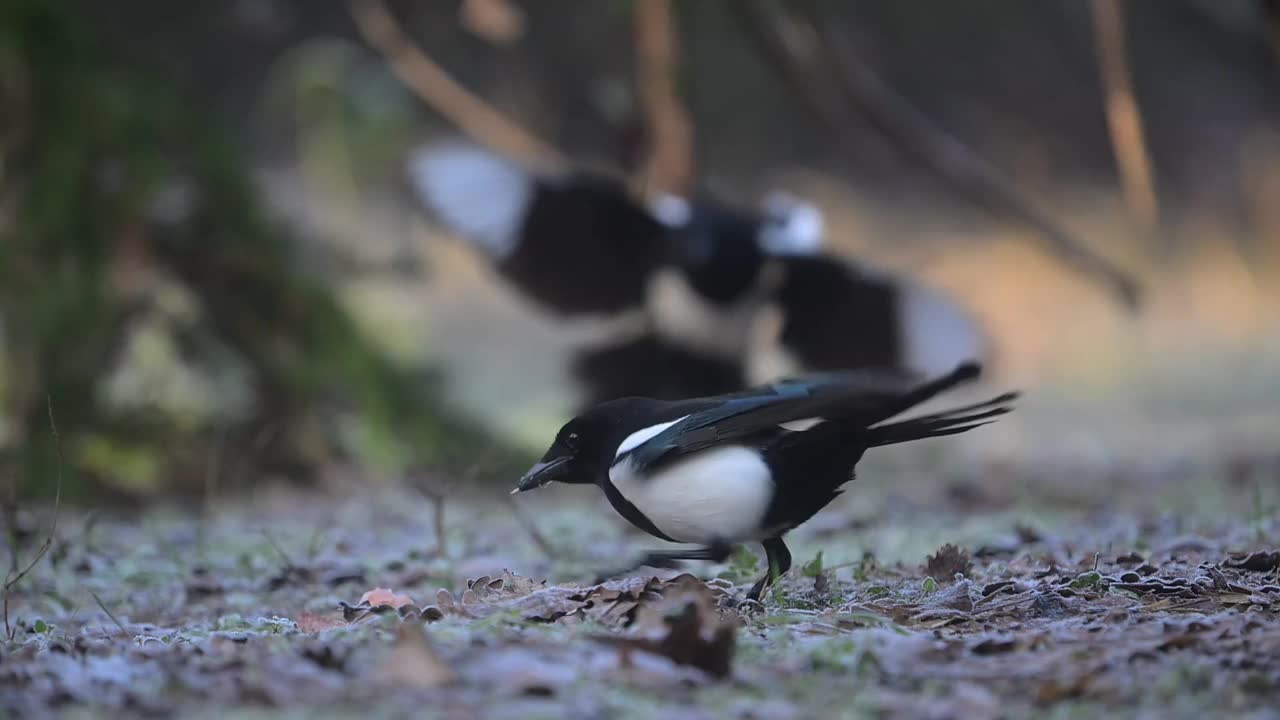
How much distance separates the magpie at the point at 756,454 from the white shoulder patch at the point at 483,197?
3569 mm

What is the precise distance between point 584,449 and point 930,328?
322 centimetres

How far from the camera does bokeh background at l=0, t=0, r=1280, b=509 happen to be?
263 inches

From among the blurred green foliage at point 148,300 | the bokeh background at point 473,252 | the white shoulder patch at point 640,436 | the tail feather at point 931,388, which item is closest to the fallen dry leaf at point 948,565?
the tail feather at point 931,388

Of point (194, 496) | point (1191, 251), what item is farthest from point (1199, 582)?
point (1191, 251)

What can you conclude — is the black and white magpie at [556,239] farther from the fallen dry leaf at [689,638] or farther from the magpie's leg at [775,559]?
the fallen dry leaf at [689,638]

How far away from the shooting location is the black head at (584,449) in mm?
3135

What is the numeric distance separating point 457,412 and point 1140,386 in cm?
771

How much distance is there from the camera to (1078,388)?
13547mm

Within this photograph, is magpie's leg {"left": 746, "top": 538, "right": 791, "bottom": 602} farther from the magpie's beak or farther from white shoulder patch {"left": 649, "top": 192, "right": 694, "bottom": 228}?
white shoulder patch {"left": 649, "top": 192, "right": 694, "bottom": 228}

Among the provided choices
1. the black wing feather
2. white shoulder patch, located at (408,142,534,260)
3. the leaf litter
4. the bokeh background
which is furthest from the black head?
white shoulder patch, located at (408,142,534,260)

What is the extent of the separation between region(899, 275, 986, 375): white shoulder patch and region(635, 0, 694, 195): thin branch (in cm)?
182

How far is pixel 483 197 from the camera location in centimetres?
655

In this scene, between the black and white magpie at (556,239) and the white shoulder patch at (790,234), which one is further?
the black and white magpie at (556,239)

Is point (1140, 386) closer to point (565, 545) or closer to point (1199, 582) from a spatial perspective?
point (565, 545)
